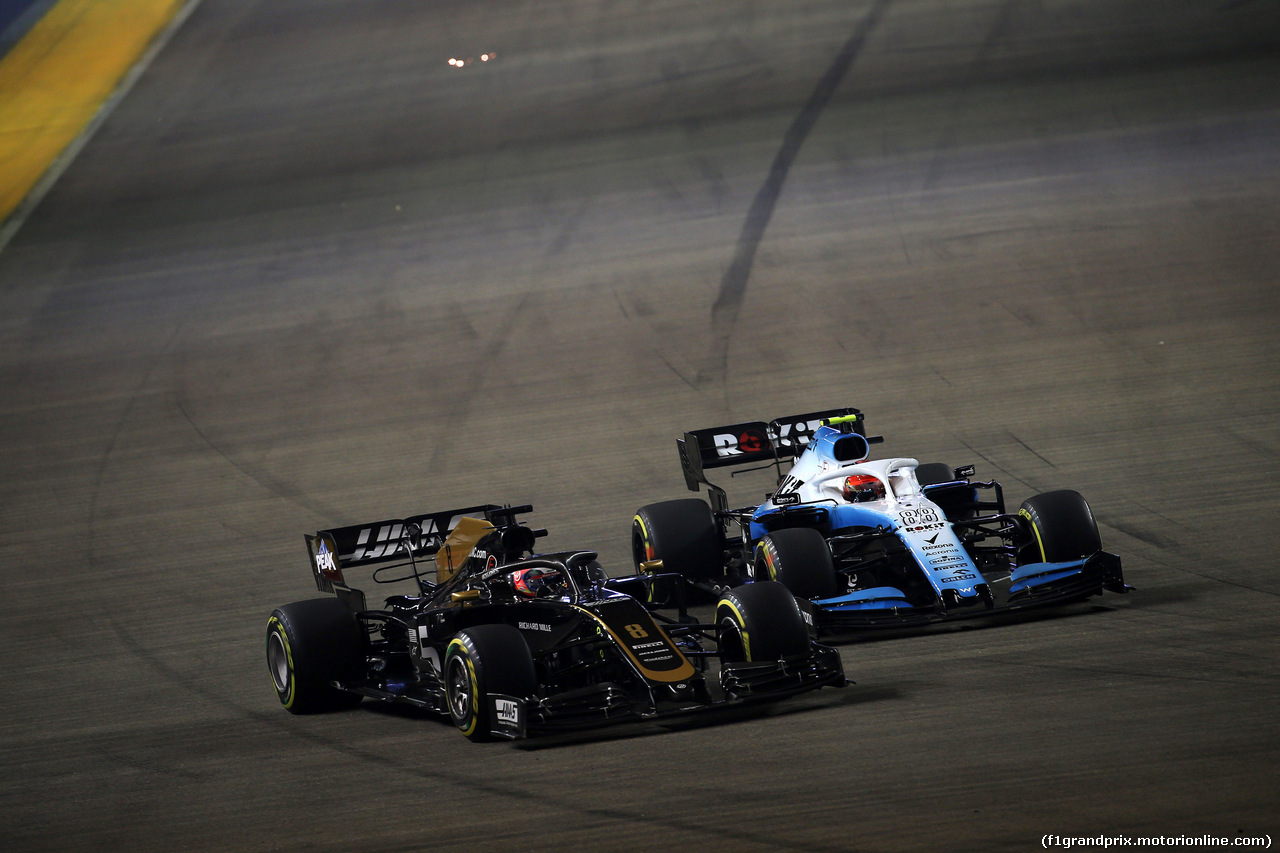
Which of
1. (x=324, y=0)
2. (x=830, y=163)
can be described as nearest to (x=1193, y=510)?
(x=830, y=163)

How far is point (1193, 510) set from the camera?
14625 millimetres

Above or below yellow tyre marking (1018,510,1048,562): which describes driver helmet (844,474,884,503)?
above

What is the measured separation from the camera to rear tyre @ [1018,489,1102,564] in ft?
39.0

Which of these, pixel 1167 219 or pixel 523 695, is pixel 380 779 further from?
pixel 1167 219

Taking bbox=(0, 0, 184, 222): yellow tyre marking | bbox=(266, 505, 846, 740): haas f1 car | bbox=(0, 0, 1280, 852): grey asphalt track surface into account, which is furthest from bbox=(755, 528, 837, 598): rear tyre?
bbox=(0, 0, 184, 222): yellow tyre marking

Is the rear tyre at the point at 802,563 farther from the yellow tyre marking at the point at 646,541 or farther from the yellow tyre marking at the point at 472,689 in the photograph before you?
Answer: the yellow tyre marking at the point at 472,689

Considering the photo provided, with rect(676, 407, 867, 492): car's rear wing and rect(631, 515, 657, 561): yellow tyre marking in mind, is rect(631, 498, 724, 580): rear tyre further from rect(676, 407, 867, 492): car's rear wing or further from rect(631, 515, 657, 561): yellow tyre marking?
rect(676, 407, 867, 492): car's rear wing

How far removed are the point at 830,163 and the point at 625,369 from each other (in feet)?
23.4

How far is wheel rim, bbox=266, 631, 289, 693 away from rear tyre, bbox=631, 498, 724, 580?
3.68m

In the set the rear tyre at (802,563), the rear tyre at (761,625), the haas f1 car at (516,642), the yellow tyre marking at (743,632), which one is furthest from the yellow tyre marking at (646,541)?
the yellow tyre marking at (743,632)

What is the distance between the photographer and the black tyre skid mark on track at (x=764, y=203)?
21.3m

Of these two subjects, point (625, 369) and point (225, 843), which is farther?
point (625, 369)

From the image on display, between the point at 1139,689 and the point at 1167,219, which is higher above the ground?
the point at 1167,219

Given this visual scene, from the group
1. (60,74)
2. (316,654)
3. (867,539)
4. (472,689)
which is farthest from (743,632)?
(60,74)
